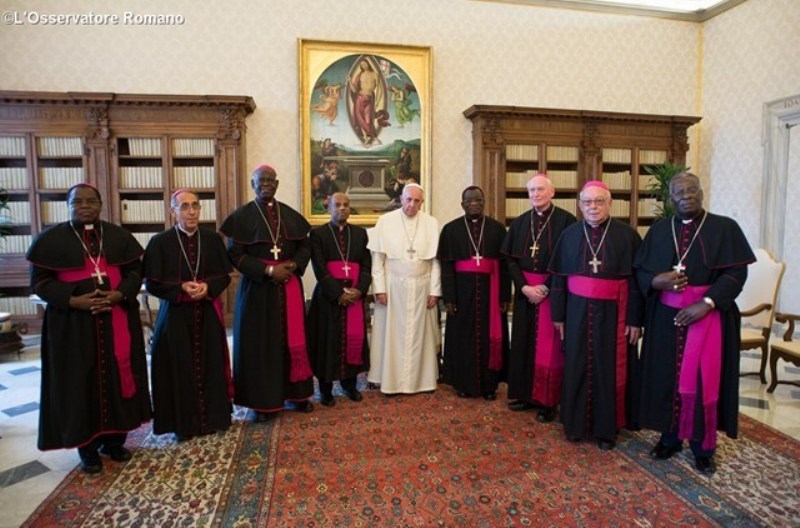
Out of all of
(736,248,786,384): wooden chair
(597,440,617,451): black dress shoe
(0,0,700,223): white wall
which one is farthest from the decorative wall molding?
(597,440,617,451): black dress shoe

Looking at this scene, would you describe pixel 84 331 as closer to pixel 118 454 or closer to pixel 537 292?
pixel 118 454

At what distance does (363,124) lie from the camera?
287 inches

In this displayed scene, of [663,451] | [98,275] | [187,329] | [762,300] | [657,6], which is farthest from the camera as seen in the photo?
Answer: [657,6]

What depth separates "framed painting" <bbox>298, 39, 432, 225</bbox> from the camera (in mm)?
7121

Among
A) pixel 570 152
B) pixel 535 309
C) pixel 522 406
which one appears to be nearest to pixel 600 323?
pixel 535 309

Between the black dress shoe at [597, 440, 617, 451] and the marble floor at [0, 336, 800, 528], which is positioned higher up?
the black dress shoe at [597, 440, 617, 451]

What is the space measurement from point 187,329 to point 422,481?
178cm

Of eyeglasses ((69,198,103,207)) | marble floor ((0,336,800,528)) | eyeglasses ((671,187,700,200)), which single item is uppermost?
eyeglasses ((671,187,700,200))

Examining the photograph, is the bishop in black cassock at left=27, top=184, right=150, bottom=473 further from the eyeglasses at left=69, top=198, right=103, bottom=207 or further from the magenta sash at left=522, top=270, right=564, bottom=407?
the magenta sash at left=522, top=270, right=564, bottom=407

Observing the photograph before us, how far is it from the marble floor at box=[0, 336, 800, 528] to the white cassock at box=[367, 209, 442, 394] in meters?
2.32

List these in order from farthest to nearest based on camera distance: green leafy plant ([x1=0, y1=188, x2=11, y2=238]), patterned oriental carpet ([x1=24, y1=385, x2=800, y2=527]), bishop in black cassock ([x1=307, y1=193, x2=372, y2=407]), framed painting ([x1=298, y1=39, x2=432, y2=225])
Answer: framed painting ([x1=298, y1=39, x2=432, y2=225]) → green leafy plant ([x1=0, y1=188, x2=11, y2=238]) → bishop in black cassock ([x1=307, y1=193, x2=372, y2=407]) → patterned oriental carpet ([x1=24, y1=385, x2=800, y2=527])

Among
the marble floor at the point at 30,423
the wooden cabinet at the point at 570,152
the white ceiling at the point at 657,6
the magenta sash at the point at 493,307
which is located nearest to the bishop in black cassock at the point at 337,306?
the magenta sash at the point at 493,307

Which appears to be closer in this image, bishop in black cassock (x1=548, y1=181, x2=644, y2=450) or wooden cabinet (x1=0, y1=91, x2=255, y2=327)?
bishop in black cassock (x1=548, y1=181, x2=644, y2=450)

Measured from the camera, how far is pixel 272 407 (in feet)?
11.9
